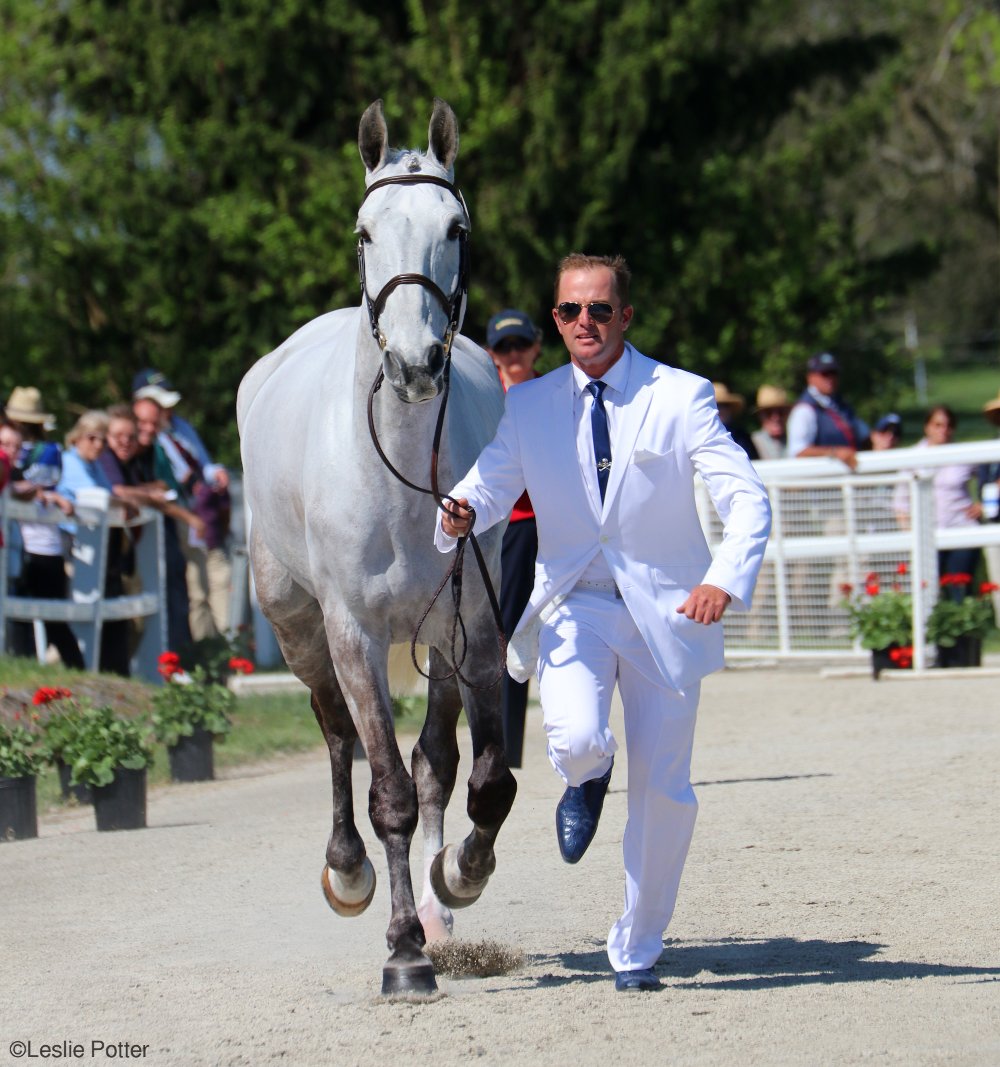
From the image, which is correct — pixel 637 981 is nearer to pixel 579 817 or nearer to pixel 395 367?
pixel 579 817

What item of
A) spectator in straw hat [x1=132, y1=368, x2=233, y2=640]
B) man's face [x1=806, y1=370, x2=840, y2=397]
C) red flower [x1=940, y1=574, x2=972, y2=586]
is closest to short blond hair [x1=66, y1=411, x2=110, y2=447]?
spectator in straw hat [x1=132, y1=368, x2=233, y2=640]

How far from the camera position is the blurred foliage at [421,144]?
23.1 metres

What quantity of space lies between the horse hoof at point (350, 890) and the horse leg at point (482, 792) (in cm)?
32

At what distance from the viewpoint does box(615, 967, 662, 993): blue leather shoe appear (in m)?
5.34

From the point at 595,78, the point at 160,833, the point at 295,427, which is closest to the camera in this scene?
the point at 295,427

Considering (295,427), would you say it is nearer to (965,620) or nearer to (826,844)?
(826,844)

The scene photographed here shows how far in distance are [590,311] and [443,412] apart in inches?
24.7

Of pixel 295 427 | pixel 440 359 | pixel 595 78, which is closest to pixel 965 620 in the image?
pixel 295 427

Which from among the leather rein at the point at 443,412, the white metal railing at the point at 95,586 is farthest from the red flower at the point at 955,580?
the leather rein at the point at 443,412

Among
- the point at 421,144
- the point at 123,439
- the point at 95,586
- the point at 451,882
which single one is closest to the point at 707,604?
the point at 451,882

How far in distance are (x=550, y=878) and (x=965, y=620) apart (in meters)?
6.52

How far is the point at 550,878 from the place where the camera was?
7113 millimetres

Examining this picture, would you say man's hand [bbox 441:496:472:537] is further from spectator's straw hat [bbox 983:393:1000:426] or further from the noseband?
spectator's straw hat [bbox 983:393:1000:426]

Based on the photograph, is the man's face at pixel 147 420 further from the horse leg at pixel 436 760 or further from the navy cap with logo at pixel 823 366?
the horse leg at pixel 436 760
